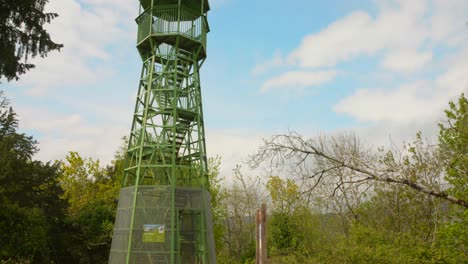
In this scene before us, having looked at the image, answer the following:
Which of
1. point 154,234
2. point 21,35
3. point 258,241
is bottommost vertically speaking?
point 154,234

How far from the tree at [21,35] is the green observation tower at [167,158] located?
5921 mm

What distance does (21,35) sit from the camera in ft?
33.3

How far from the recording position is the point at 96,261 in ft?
69.2

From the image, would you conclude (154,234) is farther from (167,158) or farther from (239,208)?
(239,208)

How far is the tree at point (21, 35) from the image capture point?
9789 mm

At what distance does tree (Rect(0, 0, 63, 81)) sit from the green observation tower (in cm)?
592

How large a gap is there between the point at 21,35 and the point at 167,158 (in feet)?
25.7

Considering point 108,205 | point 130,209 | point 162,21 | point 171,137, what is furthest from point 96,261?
point 162,21

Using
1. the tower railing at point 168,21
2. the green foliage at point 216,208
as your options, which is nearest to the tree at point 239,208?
the green foliage at point 216,208

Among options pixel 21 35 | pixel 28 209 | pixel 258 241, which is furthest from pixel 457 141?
pixel 28 209

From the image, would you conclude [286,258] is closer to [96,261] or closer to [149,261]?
[149,261]

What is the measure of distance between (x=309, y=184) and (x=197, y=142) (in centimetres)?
1088

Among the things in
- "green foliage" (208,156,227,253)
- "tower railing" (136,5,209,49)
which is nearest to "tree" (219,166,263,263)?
"green foliage" (208,156,227,253)

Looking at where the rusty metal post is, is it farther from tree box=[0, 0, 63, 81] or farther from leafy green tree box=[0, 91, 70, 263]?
leafy green tree box=[0, 91, 70, 263]
